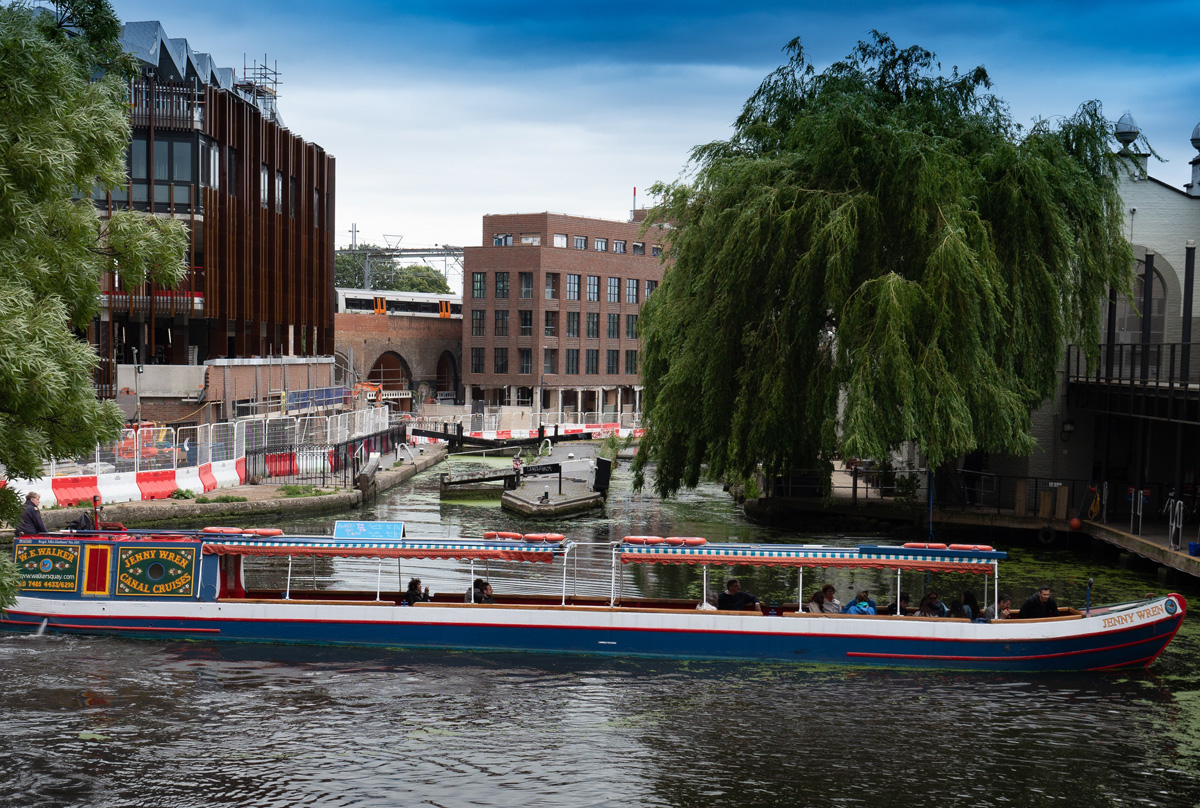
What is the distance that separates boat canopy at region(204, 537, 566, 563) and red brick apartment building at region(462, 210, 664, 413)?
68415mm

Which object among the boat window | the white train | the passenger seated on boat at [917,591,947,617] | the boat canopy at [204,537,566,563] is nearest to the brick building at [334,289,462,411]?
the white train

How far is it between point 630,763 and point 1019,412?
17.1 meters

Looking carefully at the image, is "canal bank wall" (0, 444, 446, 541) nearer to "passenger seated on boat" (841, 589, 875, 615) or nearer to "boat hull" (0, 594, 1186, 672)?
"boat hull" (0, 594, 1186, 672)

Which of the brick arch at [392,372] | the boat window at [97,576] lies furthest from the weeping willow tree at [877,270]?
the brick arch at [392,372]

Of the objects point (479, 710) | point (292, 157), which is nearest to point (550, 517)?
point (479, 710)

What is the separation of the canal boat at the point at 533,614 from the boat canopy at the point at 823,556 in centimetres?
3

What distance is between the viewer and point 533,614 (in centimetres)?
2056

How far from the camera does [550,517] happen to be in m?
40.7

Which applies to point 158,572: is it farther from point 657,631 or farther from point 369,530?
point 657,631

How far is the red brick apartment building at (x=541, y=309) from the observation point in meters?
91.6

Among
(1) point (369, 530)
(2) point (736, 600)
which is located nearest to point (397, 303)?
(1) point (369, 530)

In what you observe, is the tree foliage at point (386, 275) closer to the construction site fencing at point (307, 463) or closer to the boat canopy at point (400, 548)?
→ the construction site fencing at point (307, 463)

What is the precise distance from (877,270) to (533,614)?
1347 centimetres

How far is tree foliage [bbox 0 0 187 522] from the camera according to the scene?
35.9ft
